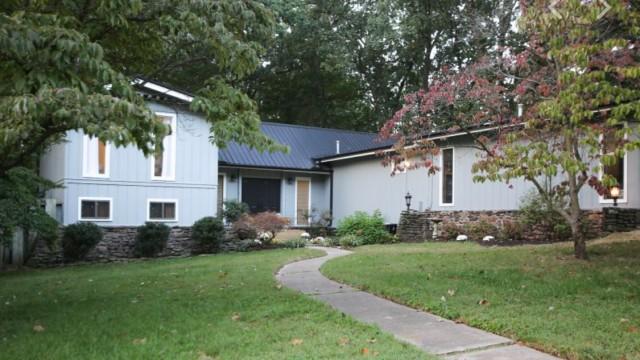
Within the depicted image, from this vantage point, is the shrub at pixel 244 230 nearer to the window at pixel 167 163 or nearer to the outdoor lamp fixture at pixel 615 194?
the window at pixel 167 163

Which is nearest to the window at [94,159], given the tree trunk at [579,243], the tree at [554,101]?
the tree at [554,101]

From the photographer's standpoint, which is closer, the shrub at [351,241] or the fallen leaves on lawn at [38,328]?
the fallen leaves on lawn at [38,328]

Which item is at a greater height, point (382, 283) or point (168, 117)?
point (168, 117)

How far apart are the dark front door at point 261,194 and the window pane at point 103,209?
5645mm

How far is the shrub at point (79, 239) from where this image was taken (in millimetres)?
14367

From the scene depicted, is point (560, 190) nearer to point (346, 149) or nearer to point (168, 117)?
point (168, 117)

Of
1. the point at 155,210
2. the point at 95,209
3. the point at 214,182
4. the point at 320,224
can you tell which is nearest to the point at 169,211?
the point at 155,210

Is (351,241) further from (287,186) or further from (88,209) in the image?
(88,209)

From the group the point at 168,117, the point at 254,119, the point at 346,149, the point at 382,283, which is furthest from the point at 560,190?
the point at 346,149

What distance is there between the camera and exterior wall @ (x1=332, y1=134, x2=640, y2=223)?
13.9 metres

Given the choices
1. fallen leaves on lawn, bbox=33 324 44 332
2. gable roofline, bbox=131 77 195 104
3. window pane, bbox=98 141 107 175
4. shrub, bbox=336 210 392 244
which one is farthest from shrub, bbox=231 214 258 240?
fallen leaves on lawn, bbox=33 324 44 332

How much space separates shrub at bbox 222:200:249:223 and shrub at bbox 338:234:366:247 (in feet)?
11.3

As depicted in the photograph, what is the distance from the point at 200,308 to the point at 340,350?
2.51 m

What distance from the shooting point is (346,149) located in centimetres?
2403
